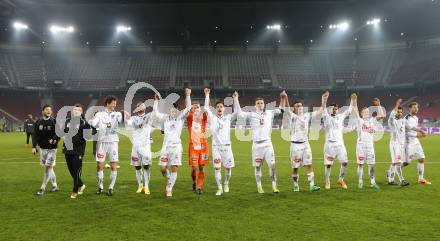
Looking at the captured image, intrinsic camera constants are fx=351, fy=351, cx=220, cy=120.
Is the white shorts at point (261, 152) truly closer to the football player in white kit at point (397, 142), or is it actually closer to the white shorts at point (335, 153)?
the white shorts at point (335, 153)

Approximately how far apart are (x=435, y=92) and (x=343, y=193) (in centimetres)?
5992

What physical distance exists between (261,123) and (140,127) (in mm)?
3631

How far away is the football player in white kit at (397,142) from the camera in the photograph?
11.6 meters

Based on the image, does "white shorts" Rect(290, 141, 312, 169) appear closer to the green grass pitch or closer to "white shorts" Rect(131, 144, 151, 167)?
the green grass pitch

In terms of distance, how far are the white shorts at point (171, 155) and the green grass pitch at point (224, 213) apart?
3.24 feet

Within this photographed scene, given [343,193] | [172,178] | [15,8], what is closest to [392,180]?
[343,193]

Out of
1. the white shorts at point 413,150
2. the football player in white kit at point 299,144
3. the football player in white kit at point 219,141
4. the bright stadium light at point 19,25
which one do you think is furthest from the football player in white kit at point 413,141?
the bright stadium light at point 19,25

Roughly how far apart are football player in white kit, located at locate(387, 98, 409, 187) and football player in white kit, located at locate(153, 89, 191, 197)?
701cm

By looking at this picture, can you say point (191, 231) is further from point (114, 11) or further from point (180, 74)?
point (180, 74)

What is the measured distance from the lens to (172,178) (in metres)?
10.2

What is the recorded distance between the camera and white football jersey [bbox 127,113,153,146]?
10477mm

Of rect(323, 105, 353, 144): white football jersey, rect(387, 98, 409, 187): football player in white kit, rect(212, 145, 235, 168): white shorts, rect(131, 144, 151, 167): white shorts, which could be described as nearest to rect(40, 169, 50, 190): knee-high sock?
rect(131, 144, 151, 167): white shorts

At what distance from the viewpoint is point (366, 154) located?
11.0 metres

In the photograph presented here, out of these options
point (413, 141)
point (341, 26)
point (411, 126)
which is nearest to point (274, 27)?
point (341, 26)
